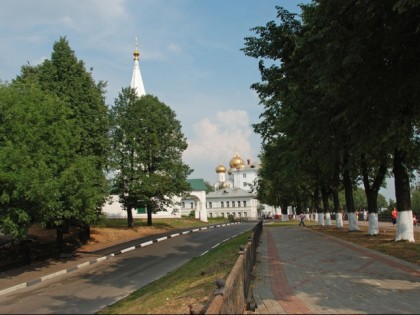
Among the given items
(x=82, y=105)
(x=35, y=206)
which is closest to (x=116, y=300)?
(x=35, y=206)

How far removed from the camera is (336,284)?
9531 millimetres

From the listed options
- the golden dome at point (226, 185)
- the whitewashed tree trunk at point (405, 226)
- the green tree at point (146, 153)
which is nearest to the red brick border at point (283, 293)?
the whitewashed tree trunk at point (405, 226)

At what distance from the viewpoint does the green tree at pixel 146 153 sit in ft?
122

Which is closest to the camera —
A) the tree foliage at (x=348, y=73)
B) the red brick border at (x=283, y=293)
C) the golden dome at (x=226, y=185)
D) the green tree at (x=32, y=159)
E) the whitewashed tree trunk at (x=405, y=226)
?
the red brick border at (x=283, y=293)

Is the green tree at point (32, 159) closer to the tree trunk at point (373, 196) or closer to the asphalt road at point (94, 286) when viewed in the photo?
the asphalt road at point (94, 286)

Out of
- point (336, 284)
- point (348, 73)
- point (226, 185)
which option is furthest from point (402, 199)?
point (226, 185)

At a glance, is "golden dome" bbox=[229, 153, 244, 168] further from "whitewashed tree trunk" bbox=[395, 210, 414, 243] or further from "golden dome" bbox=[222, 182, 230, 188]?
"whitewashed tree trunk" bbox=[395, 210, 414, 243]

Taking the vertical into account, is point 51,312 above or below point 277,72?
below

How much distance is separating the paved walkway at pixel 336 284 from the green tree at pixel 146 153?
23474mm

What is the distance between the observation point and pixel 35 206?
16609 millimetres

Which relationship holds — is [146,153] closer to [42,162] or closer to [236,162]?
[42,162]

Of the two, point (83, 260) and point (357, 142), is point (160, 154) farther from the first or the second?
point (357, 142)

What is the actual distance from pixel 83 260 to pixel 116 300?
10.4 meters

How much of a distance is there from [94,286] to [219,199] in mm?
100046
